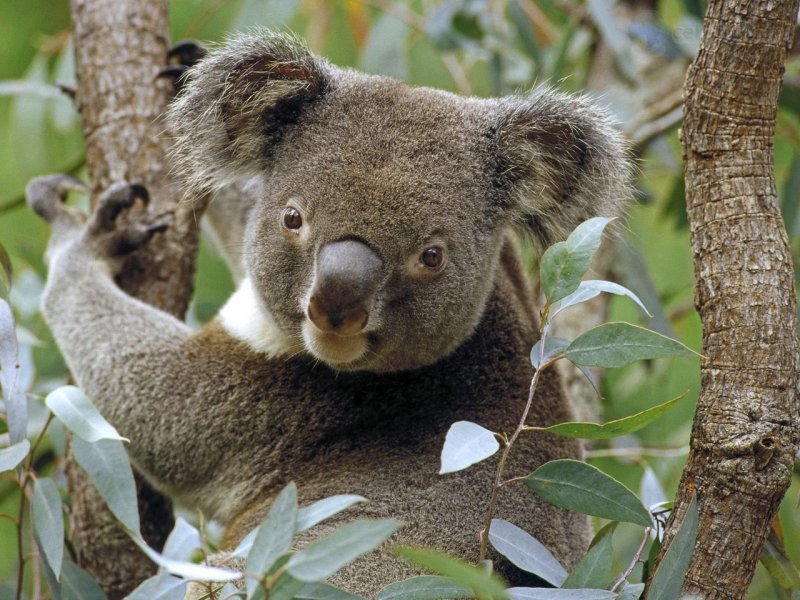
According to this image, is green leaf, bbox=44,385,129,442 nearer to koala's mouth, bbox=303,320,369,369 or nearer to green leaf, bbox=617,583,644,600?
koala's mouth, bbox=303,320,369,369

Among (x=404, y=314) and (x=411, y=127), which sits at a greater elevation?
(x=411, y=127)

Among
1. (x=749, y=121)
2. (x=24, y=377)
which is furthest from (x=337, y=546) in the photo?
(x=24, y=377)

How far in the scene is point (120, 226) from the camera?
9.65 feet

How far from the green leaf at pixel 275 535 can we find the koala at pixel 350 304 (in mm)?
710

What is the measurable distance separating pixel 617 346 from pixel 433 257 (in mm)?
670

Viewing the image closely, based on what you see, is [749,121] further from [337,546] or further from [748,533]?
[337,546]

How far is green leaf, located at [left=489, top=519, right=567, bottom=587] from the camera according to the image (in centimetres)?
188

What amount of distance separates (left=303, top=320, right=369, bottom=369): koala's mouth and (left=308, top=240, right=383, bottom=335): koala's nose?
98 mm

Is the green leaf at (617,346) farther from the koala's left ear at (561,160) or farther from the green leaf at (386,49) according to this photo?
the green leaf at (386,49)

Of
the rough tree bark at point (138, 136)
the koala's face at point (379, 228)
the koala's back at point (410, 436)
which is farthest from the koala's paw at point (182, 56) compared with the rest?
the koala's back at point (410, 436)

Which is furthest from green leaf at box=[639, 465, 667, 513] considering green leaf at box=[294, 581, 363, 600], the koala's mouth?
green leaf at box=[294, 581, 363, 600]

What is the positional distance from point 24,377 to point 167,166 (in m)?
0.79

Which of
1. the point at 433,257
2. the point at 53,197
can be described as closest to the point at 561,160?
the point at 433,257

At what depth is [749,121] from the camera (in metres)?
1.93
